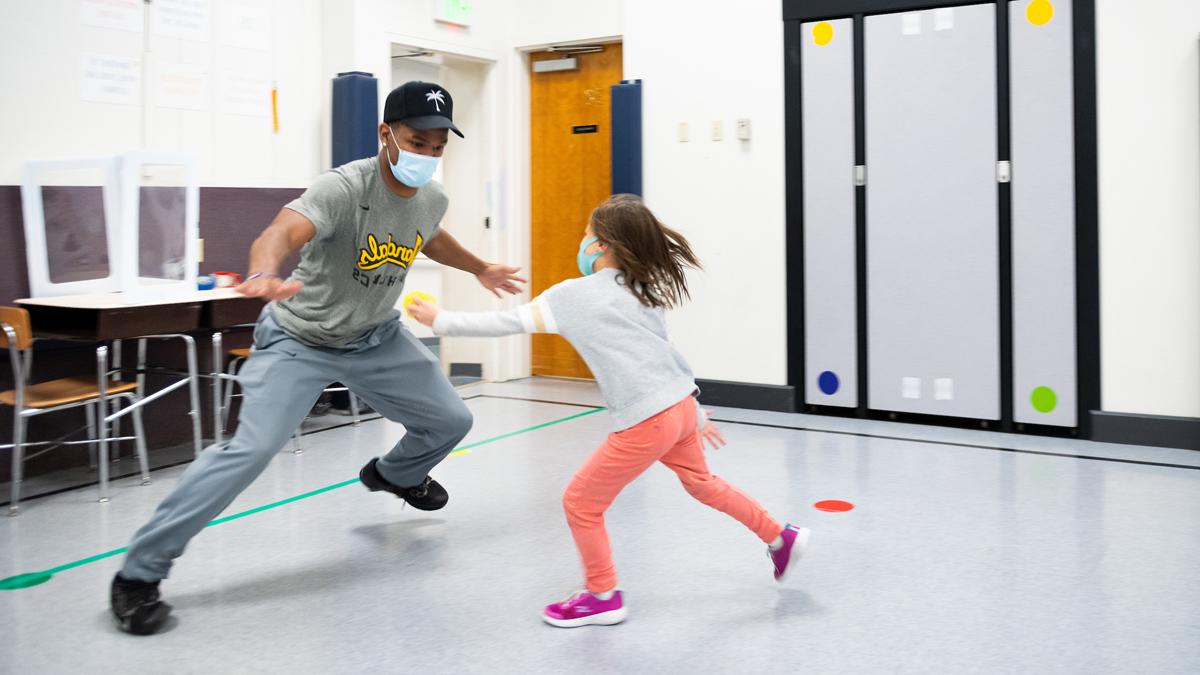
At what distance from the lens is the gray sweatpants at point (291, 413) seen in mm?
2805

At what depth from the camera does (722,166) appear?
6207 mm

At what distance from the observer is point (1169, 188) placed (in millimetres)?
4926

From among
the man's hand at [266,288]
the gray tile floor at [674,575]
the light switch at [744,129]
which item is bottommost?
the gray tile floor at [674,575]

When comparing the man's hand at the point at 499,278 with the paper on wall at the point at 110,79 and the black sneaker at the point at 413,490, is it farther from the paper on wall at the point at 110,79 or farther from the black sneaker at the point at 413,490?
the paper on wall at the point at 110,79

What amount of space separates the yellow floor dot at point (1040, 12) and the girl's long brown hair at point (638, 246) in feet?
10.8

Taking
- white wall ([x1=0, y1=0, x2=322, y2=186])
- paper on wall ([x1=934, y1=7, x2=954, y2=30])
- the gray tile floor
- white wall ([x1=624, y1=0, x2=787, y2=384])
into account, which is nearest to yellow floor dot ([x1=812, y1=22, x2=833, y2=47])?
white wall ([x1=624, y1=0, x2=787, y2=384])

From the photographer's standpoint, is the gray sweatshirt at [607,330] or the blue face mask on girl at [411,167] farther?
the blue face mask on girl at [411,167]

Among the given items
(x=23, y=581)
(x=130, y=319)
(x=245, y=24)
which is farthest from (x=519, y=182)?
(x=23, y=581)

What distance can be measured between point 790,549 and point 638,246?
3.20ft

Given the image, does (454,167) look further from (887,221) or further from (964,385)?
(964,385)

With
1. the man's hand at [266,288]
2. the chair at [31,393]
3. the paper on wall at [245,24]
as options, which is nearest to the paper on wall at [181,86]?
the paper on wall at [245,24]

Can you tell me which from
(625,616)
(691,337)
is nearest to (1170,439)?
(691,337)

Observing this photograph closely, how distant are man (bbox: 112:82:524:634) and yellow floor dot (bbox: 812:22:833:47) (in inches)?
120

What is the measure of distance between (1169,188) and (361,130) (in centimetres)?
414
